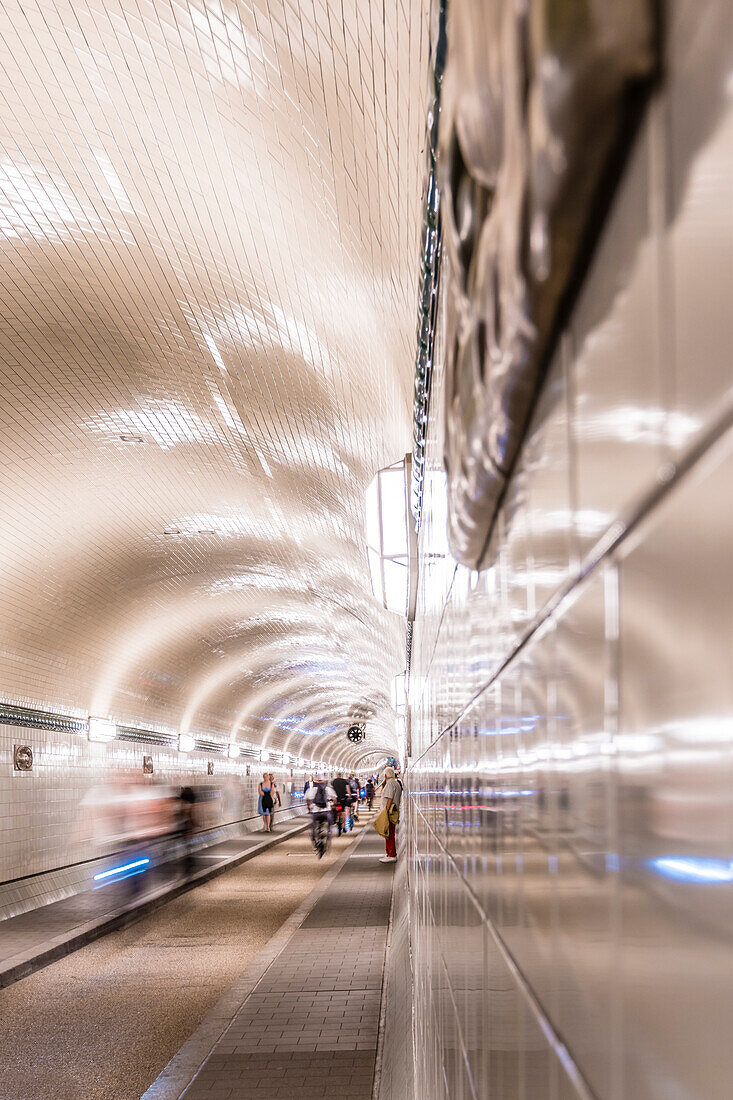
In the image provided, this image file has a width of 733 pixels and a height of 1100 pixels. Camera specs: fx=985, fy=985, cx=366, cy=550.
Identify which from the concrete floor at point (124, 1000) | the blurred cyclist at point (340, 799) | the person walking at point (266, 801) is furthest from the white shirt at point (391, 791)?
the person walking at point (266, 801)

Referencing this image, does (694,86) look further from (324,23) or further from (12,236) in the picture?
(12,236)

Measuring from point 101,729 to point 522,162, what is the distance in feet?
Result: 53.0

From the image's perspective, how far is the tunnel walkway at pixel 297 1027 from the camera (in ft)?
18.5

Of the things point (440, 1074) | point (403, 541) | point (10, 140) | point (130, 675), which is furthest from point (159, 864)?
point (440, 1074)

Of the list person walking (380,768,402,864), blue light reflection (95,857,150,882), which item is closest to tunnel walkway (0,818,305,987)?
blue light reflection (95,857,150,882)

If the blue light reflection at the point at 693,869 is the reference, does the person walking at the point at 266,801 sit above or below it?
below

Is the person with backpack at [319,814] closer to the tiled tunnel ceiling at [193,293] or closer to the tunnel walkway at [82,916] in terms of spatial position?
the tunnel walkway at [82,916]

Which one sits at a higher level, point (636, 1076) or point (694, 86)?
point (694, 86)

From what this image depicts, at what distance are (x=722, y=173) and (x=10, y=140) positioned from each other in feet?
17.2

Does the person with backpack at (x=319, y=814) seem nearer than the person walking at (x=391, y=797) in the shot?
No

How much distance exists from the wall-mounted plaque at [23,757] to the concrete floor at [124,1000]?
2.44 meters

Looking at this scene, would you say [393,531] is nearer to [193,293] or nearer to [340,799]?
[193,293]

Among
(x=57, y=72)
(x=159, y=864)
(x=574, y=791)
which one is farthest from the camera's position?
(x=159, y=864)

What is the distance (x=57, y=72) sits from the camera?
4.34 metres
